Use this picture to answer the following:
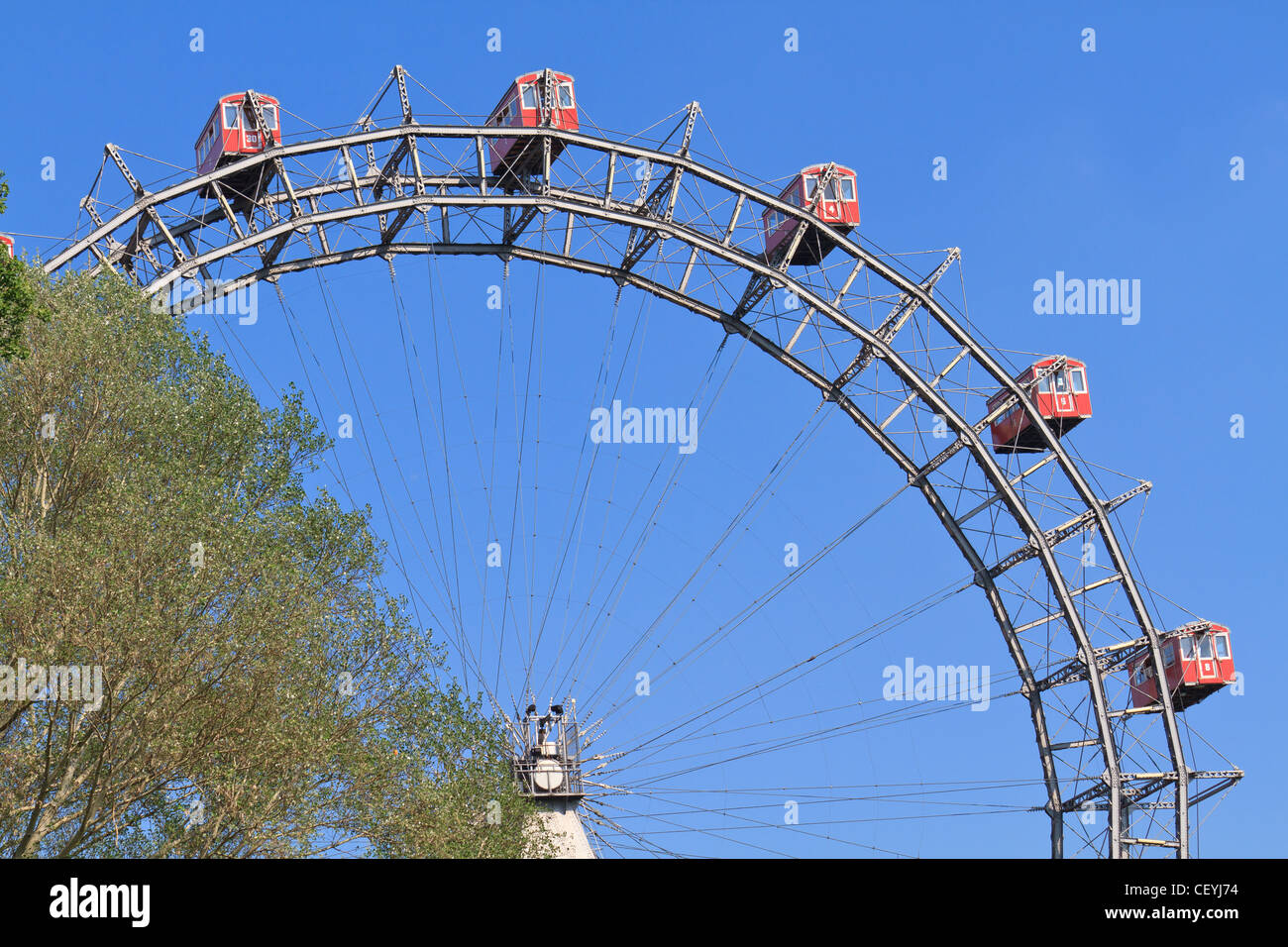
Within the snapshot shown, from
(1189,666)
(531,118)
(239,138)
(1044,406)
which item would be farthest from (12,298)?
(1189,666)

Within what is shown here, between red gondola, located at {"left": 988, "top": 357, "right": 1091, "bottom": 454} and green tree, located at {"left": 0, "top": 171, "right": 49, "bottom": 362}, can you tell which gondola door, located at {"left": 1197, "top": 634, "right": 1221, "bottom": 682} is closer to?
red gondola, located at {"left": 988, "top": 357, "right": 1091, "bottom": 454}

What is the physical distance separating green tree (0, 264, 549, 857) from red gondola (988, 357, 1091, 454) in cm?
2073

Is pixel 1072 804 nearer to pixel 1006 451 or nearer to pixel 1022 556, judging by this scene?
pixel 1022 556

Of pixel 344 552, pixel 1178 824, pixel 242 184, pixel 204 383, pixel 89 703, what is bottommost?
pixel 1178 824

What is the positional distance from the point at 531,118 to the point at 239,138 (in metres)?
8.19

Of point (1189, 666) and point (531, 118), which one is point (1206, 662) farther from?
point (531, 118)

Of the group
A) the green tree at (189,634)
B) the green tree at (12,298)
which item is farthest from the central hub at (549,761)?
the green tree at (12,298)

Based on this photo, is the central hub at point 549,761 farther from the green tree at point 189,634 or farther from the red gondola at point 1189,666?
the red gondola at point 1189,666

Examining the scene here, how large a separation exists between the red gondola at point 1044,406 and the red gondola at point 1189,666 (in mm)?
7707

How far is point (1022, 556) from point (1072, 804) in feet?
26.8

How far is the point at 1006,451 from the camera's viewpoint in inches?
2020

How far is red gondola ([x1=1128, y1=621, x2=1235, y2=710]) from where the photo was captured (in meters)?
50.3
